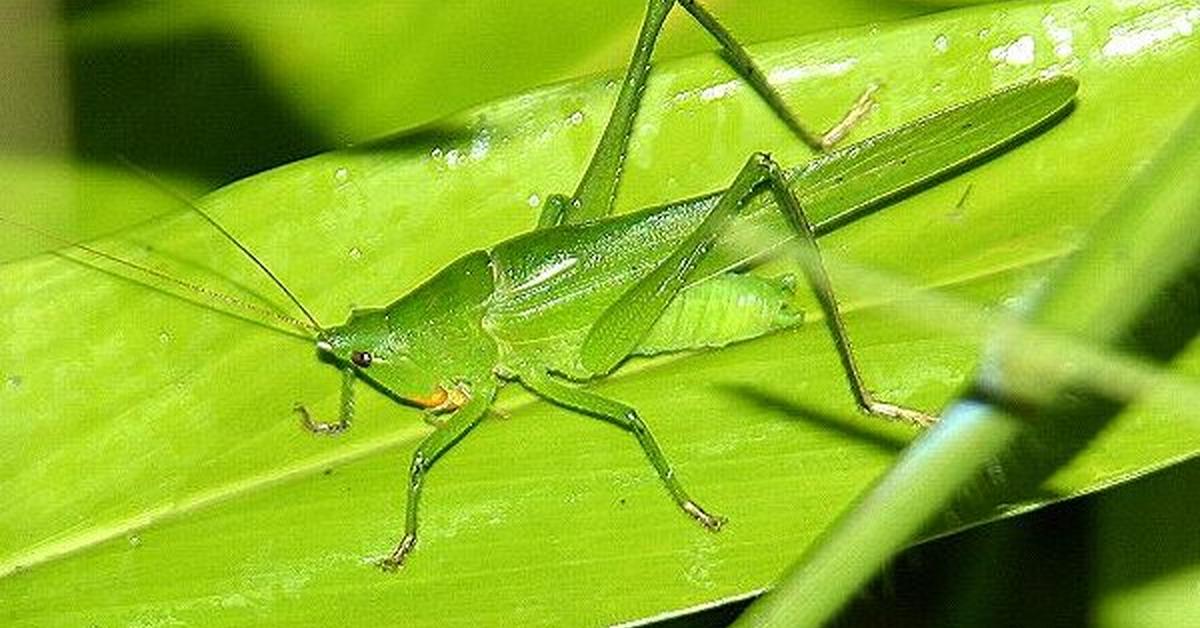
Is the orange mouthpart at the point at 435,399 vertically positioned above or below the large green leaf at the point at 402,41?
below

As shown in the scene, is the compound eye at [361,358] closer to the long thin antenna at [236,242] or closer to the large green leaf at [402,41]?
the long thin antenna at [236,242]

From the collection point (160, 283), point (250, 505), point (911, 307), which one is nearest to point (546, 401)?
point (250, 505)

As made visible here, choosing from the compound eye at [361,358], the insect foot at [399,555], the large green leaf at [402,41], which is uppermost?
the large green leaf at [402,41]

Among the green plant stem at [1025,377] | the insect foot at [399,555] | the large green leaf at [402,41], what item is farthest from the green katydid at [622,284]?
the green plant stem at [1025,377]

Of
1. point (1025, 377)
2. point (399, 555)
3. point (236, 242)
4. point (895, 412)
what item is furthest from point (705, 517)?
point (1025, 377)

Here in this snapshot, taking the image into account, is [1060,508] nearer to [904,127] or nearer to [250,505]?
[904,127]

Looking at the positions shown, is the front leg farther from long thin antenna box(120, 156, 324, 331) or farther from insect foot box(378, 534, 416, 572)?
long thin antenna box(120, 156, 324, 331)

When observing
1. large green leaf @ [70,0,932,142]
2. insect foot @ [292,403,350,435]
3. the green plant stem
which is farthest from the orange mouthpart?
the green plant stem
